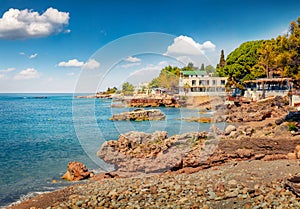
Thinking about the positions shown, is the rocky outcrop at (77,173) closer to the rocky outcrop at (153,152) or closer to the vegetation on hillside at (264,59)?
the rocky outcrop at (153,152)

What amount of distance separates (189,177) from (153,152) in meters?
4.09

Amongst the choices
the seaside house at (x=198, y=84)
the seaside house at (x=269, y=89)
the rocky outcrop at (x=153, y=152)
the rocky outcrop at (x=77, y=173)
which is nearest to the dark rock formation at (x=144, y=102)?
the seaside house at (x=198, y=84)

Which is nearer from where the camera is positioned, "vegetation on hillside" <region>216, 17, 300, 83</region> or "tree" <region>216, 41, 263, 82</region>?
"vegetation on hillside" <region>216, 17, 300, 83</region>

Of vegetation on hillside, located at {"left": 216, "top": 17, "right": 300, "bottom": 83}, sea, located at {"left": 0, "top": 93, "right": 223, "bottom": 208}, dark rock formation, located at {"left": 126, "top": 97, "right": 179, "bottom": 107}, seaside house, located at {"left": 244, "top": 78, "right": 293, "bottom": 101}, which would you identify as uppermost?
vegetation on hillside, located at {"left": 216, "top": 17, "right": 300, "bottom": 83}

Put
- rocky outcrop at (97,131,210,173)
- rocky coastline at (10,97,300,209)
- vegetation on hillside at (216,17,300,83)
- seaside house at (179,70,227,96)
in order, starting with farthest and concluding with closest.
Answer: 1. vegetation on hillside at (216,17,300,83)
2. seaside house at (179,70,227,96)
3. rocky outcrop at (97,131,210,173)
4. rocky coastline at (10,97,300,209)

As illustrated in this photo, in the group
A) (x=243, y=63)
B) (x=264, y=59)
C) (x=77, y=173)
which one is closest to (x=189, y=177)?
(x=77, y=173)

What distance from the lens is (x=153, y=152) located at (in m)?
13.0

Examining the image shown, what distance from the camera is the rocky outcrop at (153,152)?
1127 cm

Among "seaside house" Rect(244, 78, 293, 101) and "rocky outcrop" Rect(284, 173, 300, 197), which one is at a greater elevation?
"seaside house" Rect(244, 78, 293, 101)

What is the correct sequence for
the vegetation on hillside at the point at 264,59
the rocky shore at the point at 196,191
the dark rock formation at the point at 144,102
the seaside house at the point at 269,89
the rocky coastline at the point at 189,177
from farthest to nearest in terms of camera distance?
the seaside house at the point at 269,89
the vegetation on hillside at the point at 264,59
the dark rock formation at the point at 144,102
the rocky coastline at the point at 189,177
the rocky shore at the point at 196,191

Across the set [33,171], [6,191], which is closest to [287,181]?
[6,191]

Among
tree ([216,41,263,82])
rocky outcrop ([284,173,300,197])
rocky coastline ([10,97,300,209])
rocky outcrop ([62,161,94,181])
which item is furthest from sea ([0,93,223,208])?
tree ([216,41,263,82])

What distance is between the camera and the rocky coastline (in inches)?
272

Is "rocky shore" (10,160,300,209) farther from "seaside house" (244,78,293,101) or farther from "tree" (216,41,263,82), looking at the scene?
"tree" (216,41,263,82)
